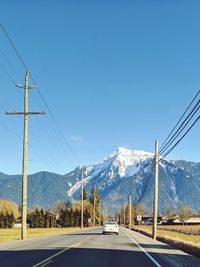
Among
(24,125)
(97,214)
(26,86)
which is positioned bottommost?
(97,214)

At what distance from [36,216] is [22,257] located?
128m

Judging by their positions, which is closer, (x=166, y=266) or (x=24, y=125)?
(x=166, y=266)

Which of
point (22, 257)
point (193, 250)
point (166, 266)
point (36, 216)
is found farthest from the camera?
point (36, 216)

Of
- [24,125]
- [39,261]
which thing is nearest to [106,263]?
[39,261]

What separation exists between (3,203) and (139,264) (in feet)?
543

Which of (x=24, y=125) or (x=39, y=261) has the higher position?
(x=24, y=125)

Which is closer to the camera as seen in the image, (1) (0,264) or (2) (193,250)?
(1) (0,264)

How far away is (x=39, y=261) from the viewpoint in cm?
1944

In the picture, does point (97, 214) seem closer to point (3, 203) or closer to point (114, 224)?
point (3, 203)

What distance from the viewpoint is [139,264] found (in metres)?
19.4

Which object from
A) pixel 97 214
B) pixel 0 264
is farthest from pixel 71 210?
pixel 0 264

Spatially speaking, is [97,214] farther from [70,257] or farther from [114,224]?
[70,257]

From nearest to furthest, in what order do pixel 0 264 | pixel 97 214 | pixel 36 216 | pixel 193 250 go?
1. pixel 0 264
2. pixel 193 250
3. pixel 36 216
4. pixel 97 214

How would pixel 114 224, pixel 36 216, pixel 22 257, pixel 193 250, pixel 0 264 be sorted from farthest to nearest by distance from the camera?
pixel 36 216 < pixel 114 224 < pixel 193 250 < pixel 22 257 < pixel 0 264
